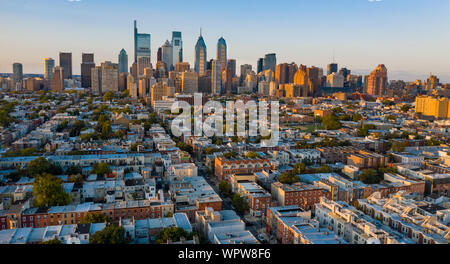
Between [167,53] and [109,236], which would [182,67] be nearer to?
[167,53]

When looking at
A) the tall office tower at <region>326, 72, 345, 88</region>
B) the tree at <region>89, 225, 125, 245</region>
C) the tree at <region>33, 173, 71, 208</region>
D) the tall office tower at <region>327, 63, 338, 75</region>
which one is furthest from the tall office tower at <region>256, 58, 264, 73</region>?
the tree at <region>89, 225, 125, 245</region>

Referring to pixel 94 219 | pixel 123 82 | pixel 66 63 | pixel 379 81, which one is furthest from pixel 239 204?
pixel 66 63

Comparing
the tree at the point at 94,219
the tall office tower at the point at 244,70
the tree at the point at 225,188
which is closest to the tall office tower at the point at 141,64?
the tall office tower at the point at 244,70

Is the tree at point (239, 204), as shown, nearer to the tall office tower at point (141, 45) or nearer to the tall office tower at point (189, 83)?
the tall office tower at point (189, 83)
